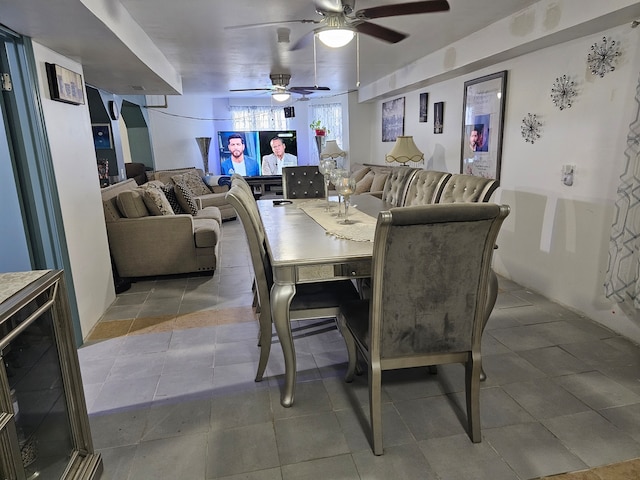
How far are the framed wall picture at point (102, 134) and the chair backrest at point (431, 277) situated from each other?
4.53 m

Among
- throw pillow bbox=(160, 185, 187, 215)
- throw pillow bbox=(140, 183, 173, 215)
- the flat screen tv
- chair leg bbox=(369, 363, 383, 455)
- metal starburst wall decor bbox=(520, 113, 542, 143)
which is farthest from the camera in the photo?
the flat screen tv

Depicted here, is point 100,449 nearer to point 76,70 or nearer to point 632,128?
point 76,70

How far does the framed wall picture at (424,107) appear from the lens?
522cm

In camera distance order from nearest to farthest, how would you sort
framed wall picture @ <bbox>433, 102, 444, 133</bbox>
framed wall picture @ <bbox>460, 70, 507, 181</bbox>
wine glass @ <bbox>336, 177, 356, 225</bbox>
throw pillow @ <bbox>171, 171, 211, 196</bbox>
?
wine glass @ <bbox>336, 177, 356, 225</bbox> → framed wall picture @ <bbox>460, 70, 507, 181</bbox> → framed wall picture @ <bbox>433, 102, 444, 133</bbox> → throw pillow @ <bbox>171, 171, 211, 196</bbox>

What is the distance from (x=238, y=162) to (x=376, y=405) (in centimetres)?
771

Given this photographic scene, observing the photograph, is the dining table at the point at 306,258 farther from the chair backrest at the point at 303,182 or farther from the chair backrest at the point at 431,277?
the chair backrest at the point at 303,182

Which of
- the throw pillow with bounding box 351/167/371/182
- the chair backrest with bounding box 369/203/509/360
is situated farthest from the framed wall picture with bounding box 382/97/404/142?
the chair backrest with bounding box 369/203/509/360

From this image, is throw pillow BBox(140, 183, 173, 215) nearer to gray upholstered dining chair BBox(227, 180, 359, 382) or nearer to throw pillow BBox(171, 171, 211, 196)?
gray upholstered dining chair BBox(227, 180, 359, 382)

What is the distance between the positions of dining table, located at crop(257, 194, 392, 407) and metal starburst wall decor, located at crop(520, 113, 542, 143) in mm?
1682

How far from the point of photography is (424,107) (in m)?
5.26

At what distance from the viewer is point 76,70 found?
3.01 meters

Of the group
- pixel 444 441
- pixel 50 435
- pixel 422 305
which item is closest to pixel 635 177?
pixel 422 305

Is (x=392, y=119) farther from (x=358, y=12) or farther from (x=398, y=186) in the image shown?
(x=358, y=12)

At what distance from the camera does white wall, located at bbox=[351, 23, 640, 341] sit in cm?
260
